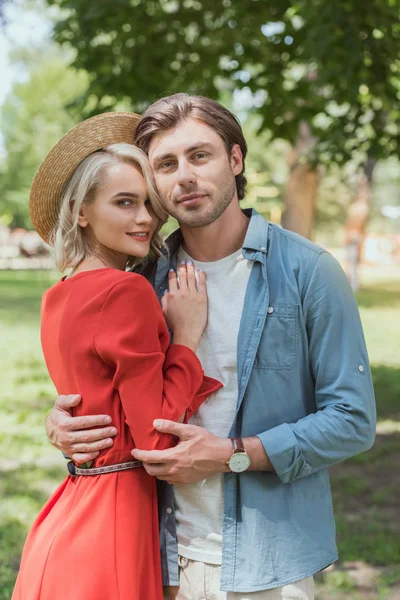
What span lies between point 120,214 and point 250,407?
755 millimetres

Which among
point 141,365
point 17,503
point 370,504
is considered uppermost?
point 141,365

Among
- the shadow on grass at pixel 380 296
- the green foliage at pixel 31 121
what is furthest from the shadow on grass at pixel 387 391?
the green foliage at pixel 31 121

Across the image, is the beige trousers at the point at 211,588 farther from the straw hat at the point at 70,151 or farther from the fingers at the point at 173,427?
the straw hat at the point at 70,151

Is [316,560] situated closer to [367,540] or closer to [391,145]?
[367,540]

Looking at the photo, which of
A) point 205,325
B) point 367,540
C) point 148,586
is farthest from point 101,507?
point 367,540

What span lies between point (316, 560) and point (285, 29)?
5.90 meters

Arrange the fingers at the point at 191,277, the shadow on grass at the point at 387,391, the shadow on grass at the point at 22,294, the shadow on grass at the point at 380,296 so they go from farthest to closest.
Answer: the shadow on grass at the point at 380,296
the shadow on grass at the point at 22,294
the shadow on grass at the point at 387,391
the fingers at the point at 191,277

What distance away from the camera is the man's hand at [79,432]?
2350 millimetres

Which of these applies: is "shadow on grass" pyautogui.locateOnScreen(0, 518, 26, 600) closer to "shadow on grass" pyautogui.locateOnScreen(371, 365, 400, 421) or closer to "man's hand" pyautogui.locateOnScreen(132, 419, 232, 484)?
"man's hand" pyautogui.locateOnScreen(132, 419, 232, 484)

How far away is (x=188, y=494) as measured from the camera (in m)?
2.54

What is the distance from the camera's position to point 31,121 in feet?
127

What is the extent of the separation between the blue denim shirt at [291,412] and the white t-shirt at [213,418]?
1.7 inches

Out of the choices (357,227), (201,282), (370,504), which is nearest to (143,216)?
(201,282)

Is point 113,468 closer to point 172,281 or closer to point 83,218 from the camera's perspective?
point 172,281
